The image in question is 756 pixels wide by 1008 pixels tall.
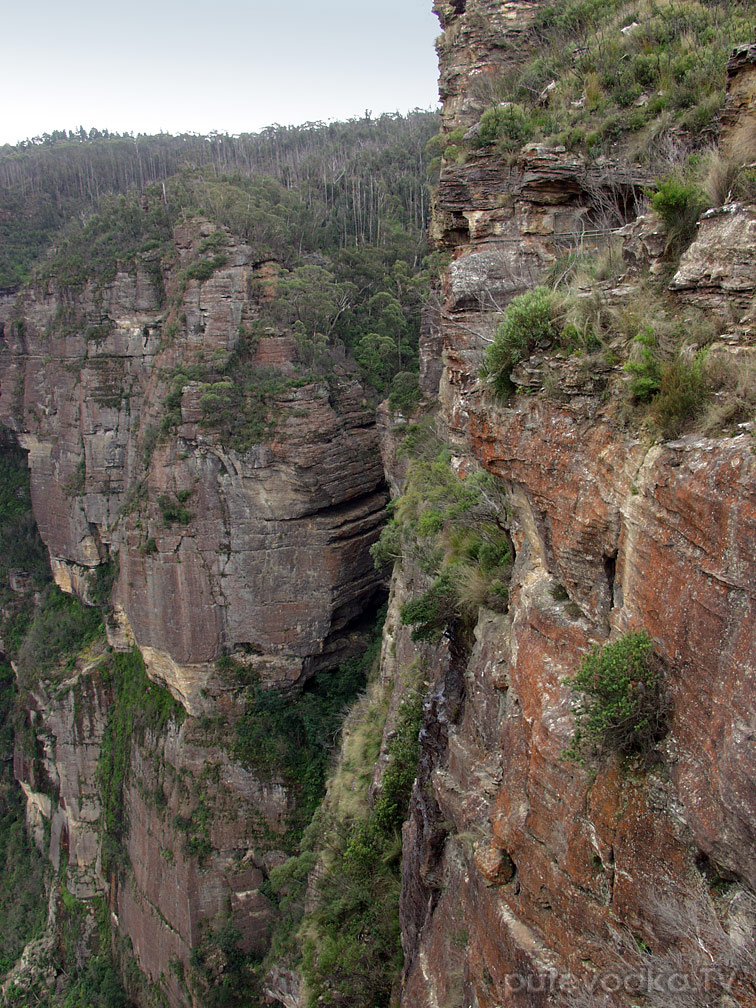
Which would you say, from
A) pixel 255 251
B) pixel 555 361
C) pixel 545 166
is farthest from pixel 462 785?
pixel 255 251

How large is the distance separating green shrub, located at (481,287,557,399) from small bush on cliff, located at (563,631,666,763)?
2944mm

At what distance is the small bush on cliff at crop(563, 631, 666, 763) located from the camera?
4.78m

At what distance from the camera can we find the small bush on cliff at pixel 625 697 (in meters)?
4.78

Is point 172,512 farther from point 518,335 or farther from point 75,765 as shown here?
point 518,335

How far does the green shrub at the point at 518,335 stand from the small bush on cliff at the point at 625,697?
2944mm

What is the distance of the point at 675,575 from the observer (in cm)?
477

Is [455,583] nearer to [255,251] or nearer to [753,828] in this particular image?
[753,828]

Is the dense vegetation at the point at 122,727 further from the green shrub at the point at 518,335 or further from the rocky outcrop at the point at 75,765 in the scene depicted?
the green shrub at the point at 518,335

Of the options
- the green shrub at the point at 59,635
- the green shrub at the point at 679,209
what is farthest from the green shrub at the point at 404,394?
the green shrub at the point at 59,635

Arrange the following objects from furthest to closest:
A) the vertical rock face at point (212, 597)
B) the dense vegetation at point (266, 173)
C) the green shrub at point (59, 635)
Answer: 1. the dense vegetation at point (266, 173)
2. the green shrub at point (59, 635)
3. the vertical rock face at point (212, 597)

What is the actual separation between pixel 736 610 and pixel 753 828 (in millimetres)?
1279

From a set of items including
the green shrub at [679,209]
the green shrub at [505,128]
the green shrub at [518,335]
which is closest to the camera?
the green shrub at [679,209]

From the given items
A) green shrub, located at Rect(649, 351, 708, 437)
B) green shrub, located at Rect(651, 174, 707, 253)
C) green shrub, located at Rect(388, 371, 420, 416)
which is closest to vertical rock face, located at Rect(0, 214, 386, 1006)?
green shrub, located at Rect(388, 371, 420, 416)

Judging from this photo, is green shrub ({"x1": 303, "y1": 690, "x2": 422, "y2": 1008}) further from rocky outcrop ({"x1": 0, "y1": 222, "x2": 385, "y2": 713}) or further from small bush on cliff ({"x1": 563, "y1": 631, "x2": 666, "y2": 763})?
rocky outcrop ({"x1": 0, "y1": 222, "x2": 385, "y2": 713})
